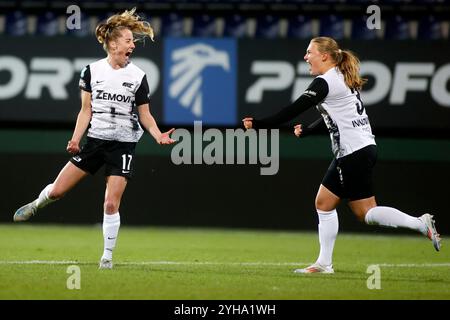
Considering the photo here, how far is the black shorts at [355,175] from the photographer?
8.23 meters

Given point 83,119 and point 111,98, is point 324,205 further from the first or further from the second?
point 83,119

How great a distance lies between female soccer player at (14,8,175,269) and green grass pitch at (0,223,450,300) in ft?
2.25

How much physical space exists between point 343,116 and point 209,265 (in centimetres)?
197

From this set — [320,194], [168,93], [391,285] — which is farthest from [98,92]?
[168,93]

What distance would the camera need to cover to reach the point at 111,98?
8516 millimetres

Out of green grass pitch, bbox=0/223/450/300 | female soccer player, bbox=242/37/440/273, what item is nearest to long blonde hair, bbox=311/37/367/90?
female soccer player, bbox=242/37/440/273

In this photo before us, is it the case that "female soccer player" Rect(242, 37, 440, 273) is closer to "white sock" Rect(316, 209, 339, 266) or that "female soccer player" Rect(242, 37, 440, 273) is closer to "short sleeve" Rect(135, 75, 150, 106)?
"white sock" Rect(316, 209, 339, 266)

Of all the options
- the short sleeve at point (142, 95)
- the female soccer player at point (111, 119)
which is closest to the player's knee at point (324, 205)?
the female soccer player at point (111, 119)

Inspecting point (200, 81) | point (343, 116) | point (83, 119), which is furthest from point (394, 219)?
point (200, 81)

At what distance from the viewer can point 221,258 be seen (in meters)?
9.96

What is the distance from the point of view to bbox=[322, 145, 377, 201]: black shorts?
8234 mm

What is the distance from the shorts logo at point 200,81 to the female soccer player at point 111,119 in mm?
4528

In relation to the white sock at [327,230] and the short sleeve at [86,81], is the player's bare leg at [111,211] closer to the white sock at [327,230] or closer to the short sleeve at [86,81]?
the short sleeve at [86,81]

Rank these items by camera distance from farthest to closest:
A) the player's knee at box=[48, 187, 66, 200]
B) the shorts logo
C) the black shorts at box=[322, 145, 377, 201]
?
the shorts logo → the player's knee at box=[48, 187, 66, 200] → the black shorts at box=[322, 145, 377, 201]
